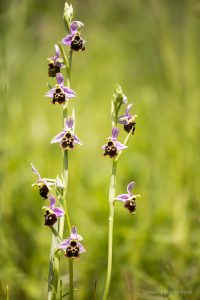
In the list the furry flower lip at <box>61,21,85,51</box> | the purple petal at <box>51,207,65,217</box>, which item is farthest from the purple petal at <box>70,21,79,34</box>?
the purple petal at <box>51,207,65,217</box>

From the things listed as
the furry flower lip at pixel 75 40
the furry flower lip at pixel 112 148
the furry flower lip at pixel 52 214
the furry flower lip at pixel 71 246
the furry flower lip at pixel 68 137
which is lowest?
the furry flower lip at pixel 71 246

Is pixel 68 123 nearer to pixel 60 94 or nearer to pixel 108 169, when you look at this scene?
pixel 60 94

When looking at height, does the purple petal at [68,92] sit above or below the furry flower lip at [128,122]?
above

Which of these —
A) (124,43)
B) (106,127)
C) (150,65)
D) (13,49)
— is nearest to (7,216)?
(13,49)

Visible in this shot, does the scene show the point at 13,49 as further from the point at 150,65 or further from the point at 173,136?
the point at 150,65

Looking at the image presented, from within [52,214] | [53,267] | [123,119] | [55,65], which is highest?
[55,65]

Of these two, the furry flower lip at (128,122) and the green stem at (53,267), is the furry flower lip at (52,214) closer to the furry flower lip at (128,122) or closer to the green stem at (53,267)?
the green stem at (53,267)

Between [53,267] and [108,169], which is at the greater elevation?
[108,169]

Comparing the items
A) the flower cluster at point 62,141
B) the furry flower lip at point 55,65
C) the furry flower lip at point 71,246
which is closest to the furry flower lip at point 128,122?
the flower cluster at point 62,141

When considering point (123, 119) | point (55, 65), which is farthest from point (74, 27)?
point (123, 119)
